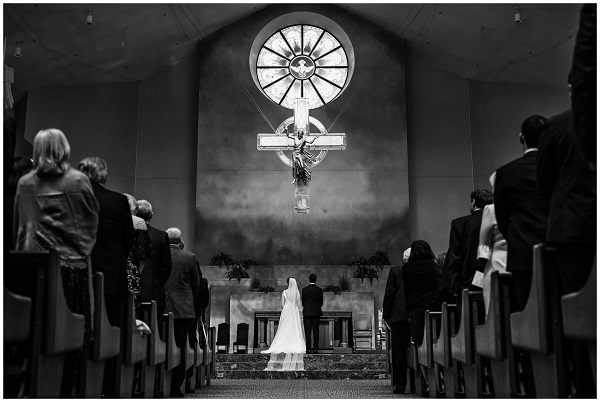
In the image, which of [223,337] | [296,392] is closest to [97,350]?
[296,392]

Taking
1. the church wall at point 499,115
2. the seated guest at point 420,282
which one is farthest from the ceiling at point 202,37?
the seated guest at point 420,282

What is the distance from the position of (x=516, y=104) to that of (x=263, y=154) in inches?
217

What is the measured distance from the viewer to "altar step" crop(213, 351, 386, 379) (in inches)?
432

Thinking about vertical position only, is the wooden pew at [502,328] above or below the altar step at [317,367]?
above

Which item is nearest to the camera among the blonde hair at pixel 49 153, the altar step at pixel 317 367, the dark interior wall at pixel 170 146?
the blonde hair at pixel 49 153

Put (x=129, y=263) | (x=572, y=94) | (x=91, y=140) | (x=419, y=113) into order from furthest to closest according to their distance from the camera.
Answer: (x=419, y=113) < (x=91, y=140) < (x=129, y=263) < (x=572, y=94)

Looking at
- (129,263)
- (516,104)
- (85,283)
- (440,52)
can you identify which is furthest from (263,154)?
(85,283)

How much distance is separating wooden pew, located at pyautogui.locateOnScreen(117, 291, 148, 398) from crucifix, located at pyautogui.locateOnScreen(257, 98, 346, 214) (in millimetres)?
9119

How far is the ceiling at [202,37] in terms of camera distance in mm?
12828

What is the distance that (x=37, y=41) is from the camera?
13023 mm

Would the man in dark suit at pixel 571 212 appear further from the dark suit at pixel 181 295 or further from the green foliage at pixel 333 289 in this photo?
the green foliage at pixel 333 289

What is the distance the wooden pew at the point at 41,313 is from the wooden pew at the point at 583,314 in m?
1.92

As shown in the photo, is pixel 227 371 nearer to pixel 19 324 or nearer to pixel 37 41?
pixel 37 41

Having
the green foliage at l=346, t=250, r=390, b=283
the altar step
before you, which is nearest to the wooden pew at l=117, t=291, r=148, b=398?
the altar step
